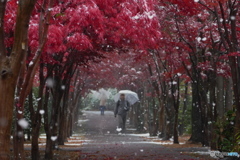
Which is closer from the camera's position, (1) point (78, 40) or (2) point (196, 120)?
(1) point (78, 40)

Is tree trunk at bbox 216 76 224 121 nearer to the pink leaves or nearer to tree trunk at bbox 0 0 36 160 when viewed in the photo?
the pink leaves

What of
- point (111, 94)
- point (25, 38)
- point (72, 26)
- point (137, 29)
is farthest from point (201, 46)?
point (111, 94)

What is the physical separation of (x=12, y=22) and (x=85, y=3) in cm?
170

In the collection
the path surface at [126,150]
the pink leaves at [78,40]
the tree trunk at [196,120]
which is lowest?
the path surface at [126,150]

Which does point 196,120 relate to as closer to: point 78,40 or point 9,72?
point 78,40

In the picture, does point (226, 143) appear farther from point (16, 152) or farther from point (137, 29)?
point (16, 152)

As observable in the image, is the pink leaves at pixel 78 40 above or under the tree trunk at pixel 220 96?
above

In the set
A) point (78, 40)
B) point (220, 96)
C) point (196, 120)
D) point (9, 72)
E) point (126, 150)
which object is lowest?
point (126, 150)

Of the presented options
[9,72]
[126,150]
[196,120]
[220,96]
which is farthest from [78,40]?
[196,120]

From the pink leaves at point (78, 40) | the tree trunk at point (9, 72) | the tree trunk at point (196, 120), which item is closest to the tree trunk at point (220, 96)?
the tree trunk at point (196, 120)

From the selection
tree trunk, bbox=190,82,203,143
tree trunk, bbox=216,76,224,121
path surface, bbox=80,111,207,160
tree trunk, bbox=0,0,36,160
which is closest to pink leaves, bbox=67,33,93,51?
path surface, bbox=80,111,207,160

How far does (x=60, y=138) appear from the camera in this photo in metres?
18.3

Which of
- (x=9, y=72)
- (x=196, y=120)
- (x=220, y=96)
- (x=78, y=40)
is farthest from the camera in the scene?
(x=196, y=120)

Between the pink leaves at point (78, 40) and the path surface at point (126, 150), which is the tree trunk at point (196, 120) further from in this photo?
the pink leaves at point (78, 40)
